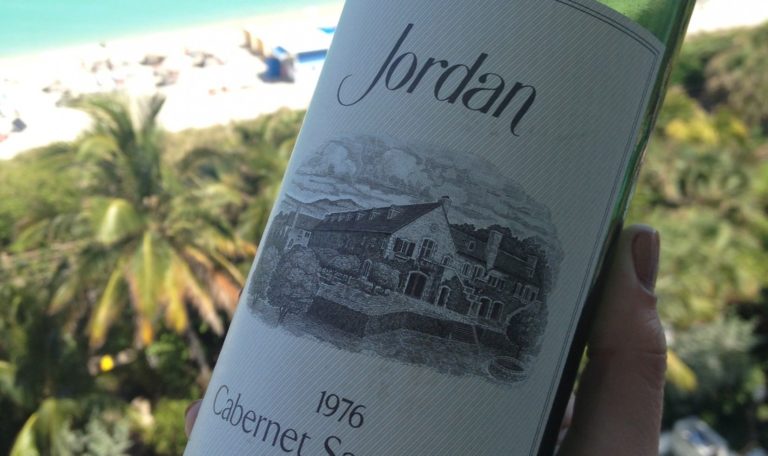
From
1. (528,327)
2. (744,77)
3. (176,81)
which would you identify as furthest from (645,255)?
(176,81)

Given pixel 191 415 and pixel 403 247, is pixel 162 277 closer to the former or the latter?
pixel 191 415

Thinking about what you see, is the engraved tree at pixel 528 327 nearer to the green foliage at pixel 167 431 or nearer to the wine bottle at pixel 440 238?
the wine bottle at pixel 440 238

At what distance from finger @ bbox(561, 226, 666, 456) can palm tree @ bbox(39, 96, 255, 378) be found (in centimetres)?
378

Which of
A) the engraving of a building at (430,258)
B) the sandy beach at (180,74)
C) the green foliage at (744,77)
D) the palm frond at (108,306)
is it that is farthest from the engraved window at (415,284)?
the green foliage at (744,77)

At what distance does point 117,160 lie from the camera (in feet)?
15.6

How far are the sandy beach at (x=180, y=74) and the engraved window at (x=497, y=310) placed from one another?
11.0 metres

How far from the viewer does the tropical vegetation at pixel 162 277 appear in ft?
14.5

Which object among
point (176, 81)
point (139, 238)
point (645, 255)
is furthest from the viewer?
point (176, 81)

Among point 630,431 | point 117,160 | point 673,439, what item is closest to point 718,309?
point 673,439

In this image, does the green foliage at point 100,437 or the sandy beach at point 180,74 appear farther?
the sandy beach at point 180,74

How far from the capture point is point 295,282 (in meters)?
0.56

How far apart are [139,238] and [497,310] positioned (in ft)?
14.6

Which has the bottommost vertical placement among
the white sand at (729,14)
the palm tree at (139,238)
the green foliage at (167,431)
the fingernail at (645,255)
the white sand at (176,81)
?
the green foliage at (167,431)

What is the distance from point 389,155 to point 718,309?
24.1 ft
